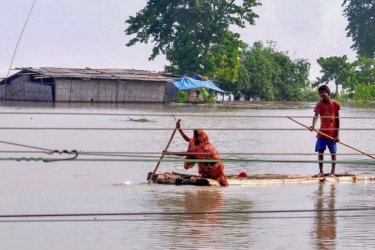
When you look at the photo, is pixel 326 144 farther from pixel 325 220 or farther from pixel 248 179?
pixel 325 220

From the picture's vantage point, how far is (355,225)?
9.54m

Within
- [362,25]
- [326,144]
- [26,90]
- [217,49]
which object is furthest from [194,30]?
[326,144]

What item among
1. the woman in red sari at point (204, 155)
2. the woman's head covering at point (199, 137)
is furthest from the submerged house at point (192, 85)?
the woman's head covering at point (199, 137)

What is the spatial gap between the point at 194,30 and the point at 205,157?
34864mm

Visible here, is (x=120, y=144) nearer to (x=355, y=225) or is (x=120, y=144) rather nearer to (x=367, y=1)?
(x=355, y=225)

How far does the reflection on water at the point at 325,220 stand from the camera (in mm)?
8750

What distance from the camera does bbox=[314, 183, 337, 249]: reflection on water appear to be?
8.75 m

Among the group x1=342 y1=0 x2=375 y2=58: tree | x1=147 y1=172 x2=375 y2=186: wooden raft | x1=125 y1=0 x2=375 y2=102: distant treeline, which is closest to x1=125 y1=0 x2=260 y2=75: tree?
x1=125 y1=0 x2=375 y2=102: distant treeline

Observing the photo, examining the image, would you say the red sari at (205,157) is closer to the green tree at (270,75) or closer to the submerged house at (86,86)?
the submerged house at (86,86)

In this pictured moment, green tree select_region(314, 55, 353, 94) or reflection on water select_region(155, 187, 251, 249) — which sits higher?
green tree select_region(314, 55, 353, 94)

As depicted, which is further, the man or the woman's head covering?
the man

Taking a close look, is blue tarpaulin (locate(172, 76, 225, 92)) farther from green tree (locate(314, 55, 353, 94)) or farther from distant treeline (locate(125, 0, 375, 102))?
green tree (locate(314, 55, 353, 94))

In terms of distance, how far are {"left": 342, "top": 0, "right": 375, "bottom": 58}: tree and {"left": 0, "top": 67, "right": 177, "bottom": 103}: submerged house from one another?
25.2 metres

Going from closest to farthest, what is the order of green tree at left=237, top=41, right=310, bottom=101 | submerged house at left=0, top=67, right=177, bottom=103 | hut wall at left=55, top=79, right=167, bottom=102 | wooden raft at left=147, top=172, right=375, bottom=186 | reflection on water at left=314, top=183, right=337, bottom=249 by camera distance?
reflection on water at left=314, top=183, right=337, bottom=249
wooden raft at left=147, top=172, right=375, bottom=186
submerged house at left=0, top=67, right=177, bottom=103
hut wall at left=55, top=79, right=167, bottom=102
green tree at left=237, top=41, right=310, bottom=101
